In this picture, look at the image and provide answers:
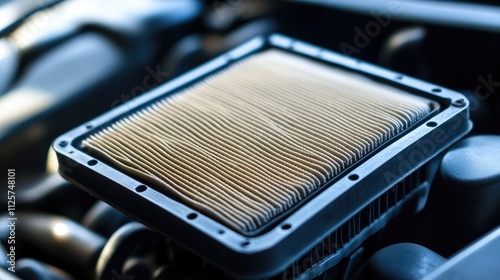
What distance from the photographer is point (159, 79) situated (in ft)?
5.60

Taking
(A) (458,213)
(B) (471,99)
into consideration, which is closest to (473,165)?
(A) (458,213)

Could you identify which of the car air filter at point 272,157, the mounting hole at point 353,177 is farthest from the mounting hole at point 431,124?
the mounting hole at point 353,177

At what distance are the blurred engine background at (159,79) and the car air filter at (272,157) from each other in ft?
0.28

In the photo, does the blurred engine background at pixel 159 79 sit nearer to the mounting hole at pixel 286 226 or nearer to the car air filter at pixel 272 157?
the car air filter at pixel 272 157

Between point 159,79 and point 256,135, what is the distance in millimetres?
681

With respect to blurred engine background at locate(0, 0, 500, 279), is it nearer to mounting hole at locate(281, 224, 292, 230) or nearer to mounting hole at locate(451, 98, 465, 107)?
mounting hole at locate(451, 98, 465, 107)

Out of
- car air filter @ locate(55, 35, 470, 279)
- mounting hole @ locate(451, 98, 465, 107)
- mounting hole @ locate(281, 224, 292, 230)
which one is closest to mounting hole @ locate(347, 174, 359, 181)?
car air filter @ locate(55, 35, 470, 279)

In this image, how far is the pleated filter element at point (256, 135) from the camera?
0.95m

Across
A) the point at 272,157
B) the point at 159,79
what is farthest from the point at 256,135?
the point at 159,79

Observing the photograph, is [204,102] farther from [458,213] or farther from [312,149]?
[458,213]


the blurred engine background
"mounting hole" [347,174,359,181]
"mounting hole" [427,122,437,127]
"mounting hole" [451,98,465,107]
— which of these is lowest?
the blurred engine background

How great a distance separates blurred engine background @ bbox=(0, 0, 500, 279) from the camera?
1.14m

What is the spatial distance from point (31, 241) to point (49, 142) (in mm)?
248

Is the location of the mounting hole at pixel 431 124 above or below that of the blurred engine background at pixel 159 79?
above
